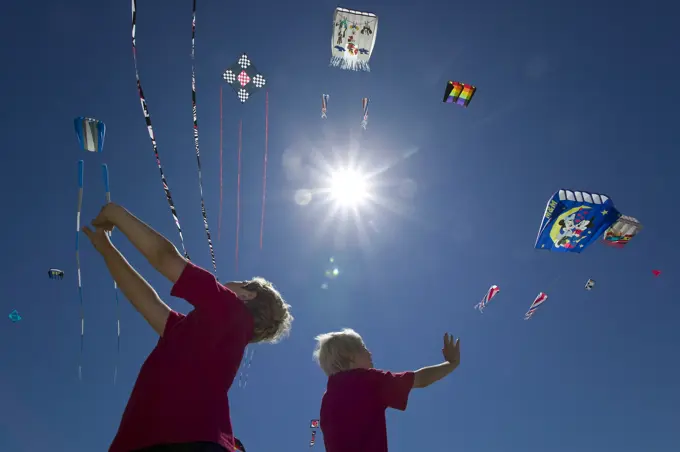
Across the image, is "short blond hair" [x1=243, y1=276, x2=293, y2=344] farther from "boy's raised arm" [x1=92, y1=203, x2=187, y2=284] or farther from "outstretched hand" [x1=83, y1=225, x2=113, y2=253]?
"outstretched hand" [x1=83, y1=225, x2=113, y2=253]

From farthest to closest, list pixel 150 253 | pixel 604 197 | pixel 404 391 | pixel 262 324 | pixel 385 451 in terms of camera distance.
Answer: pixel 604 197 < pixel 404 391 < pixel 385 451 < pixel 262 324 < pixel 150 253

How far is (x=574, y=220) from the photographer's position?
10688mm

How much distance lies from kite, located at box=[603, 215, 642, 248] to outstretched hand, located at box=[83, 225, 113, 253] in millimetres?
13235

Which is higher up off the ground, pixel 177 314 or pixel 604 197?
pixel 604 197

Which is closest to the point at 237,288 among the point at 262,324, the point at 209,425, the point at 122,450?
the point at 262,324

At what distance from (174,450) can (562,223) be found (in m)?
11.3

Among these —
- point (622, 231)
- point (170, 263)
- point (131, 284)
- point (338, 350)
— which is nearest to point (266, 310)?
point (170, 263)

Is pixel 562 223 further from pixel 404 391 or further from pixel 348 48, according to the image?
pixel 404 391

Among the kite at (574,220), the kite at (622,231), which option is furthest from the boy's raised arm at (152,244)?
the kite at (622,231)

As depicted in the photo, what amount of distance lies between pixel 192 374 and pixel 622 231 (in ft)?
44.4

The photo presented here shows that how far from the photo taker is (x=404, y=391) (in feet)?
9.11

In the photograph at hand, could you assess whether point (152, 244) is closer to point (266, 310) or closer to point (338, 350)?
point (266, 310)

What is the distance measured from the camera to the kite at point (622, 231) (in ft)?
38.9

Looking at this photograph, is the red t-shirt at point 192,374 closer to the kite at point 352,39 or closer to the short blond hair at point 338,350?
the short blond hair at point 338,350
